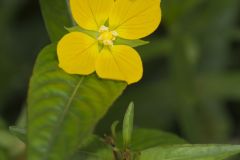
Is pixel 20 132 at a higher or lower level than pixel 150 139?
higher

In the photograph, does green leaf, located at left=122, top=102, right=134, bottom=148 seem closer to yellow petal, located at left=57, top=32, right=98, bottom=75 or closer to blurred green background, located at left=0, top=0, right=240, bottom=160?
yellow petal, located at left=57, top=32, right=98, bottom=75

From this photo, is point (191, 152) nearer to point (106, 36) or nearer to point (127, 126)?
point (127, 126)

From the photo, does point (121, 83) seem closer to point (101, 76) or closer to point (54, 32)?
point (101, 76)

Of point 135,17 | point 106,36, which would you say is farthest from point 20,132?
point 135,17

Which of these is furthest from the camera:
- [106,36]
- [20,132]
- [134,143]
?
[134,143]

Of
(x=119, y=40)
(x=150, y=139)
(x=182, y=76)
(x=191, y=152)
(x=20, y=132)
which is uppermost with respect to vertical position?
(x=119, y=40)

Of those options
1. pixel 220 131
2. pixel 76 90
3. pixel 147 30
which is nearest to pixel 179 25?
pixel 220 131

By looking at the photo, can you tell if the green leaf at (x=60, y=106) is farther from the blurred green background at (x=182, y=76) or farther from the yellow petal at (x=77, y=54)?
the blurred green background at (x=182, y=76)
